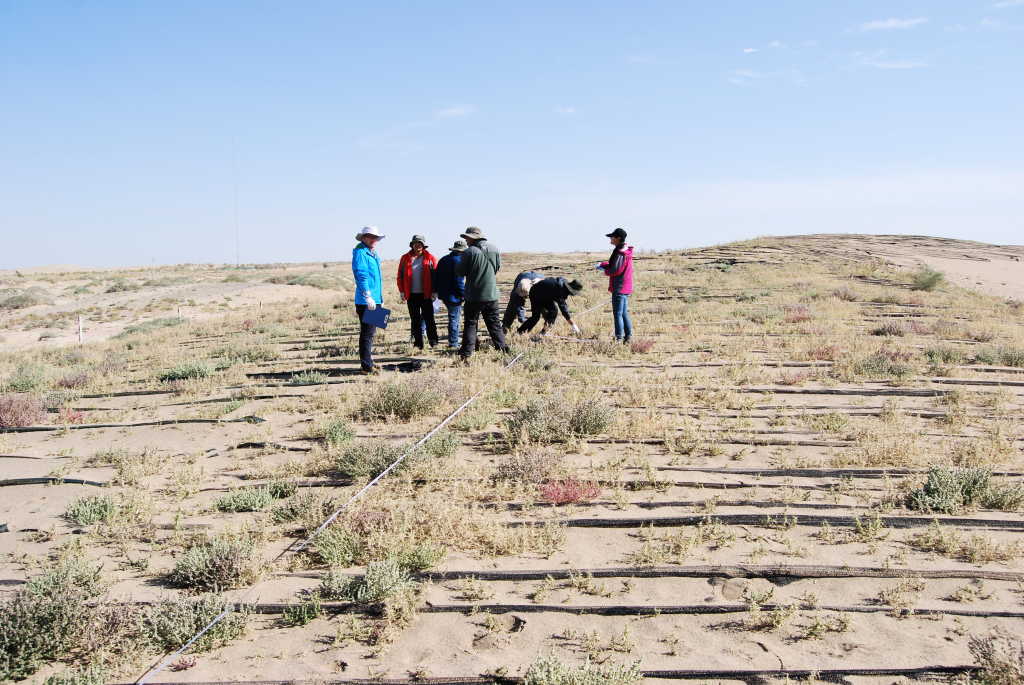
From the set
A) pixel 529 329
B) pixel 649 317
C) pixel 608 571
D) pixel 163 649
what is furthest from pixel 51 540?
pixel 649 317

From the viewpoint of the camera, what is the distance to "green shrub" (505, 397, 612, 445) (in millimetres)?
7262

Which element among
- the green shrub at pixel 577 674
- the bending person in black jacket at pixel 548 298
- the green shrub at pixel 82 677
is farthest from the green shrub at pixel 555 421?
the bending person in black jacket at pixel 548 298

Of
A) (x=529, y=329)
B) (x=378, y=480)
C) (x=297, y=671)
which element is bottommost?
(x=297, y=671)

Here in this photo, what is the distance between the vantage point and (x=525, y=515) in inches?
218

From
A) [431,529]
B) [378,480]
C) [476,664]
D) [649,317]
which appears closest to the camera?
[476,664]

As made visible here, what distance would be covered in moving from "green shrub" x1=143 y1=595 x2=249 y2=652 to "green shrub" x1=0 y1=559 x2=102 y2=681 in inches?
14.9

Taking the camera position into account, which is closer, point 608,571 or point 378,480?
point 608,571

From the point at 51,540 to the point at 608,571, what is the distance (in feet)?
14.0

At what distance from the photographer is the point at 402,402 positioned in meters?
8.32

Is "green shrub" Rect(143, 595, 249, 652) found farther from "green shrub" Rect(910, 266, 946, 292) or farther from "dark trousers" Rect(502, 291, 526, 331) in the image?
"green shrub" Rect(910, 266, 946, 292)

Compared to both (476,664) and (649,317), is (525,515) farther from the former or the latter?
(649,317)

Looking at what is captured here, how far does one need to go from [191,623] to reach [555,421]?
13.5 feet

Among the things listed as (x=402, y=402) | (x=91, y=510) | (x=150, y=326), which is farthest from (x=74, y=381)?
(x=150, y=326)

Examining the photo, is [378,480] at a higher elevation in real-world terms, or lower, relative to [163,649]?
higher
